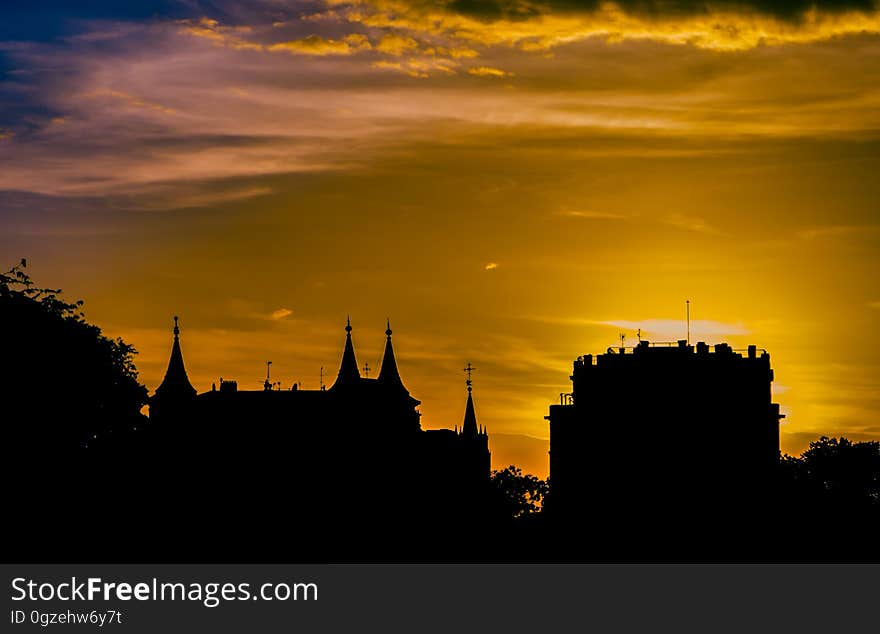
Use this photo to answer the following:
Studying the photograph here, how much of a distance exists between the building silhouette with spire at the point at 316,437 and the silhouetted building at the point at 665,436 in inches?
424

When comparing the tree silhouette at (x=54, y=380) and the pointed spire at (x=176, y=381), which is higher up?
the pointed spire at (x=176, y=381)

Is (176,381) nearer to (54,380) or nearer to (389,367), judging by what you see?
(389,367)

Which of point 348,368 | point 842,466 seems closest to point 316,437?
point 348,368

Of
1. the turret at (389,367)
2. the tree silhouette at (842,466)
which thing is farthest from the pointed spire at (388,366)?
the tree silhouette at (842,466)

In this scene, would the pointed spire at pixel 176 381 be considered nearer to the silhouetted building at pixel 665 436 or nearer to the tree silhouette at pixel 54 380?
the silhouetted building at pixel 665 436

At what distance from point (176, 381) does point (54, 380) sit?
61.9 meters

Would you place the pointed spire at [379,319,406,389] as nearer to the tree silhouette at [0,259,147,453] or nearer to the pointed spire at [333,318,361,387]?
the pointed spire at [333,318,361,387]

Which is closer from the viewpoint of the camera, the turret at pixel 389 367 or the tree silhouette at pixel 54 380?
the tree silhouette at pixel 54 380

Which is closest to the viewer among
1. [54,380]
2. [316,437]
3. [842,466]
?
[54,380]

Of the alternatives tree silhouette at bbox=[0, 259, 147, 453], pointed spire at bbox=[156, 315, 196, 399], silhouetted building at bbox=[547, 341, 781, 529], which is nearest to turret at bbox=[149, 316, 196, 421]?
pointed spire at bbox=[156, 315, 196, 399]

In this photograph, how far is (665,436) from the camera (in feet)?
512

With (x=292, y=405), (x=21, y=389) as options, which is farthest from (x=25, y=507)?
(x=292, y=405)

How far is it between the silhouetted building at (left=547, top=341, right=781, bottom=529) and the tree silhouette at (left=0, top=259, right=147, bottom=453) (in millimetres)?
51618

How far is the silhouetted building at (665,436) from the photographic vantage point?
152 meters
